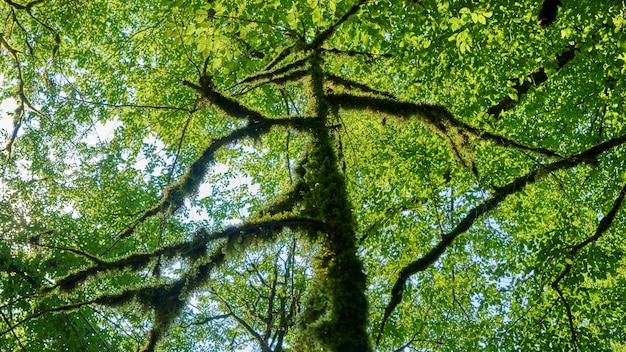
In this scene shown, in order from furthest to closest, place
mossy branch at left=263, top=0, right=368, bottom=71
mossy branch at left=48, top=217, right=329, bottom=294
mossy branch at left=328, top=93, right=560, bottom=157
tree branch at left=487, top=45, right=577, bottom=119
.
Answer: tree branch at left=487, top=45, right=577, bottom=119, mossy branch at left=263, top=0, right=368, bottom=71, mossy branch at left=328, top=93, right=560, bottom=157, mossy branch at left=48, top=217, right=329, bottom=294

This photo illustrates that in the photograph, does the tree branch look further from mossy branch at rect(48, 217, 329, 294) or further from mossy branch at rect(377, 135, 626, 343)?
mossy branch at rect(48, 217, 329, 294)

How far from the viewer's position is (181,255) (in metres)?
3.37

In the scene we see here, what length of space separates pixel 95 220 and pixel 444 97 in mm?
8797

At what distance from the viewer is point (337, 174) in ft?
11.3

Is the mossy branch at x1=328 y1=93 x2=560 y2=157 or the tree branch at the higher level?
the tree branch

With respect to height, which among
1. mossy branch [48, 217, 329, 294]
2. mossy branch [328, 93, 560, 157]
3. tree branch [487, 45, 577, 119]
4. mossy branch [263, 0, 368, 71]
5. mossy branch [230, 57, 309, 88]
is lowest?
mossy branch [48, 217, 329, 294]

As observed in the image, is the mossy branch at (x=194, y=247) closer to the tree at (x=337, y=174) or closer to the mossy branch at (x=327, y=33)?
the tree at (x=337, y=174)

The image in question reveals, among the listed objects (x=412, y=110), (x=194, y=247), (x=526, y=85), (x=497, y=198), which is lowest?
(x=194, y=247)

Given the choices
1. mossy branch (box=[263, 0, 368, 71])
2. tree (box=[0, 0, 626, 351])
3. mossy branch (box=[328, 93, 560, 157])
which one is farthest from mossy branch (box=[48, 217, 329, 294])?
mossy branch (box=[263, 0, 368, 71])

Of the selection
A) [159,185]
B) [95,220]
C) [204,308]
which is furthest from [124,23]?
[204,308]

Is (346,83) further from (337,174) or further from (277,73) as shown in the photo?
(337,174)

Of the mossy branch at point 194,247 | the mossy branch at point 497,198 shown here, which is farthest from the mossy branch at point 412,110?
the mossy branch at point 497,198

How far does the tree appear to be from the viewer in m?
3.47

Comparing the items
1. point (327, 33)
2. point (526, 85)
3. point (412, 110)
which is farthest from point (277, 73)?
point (526, 85)
